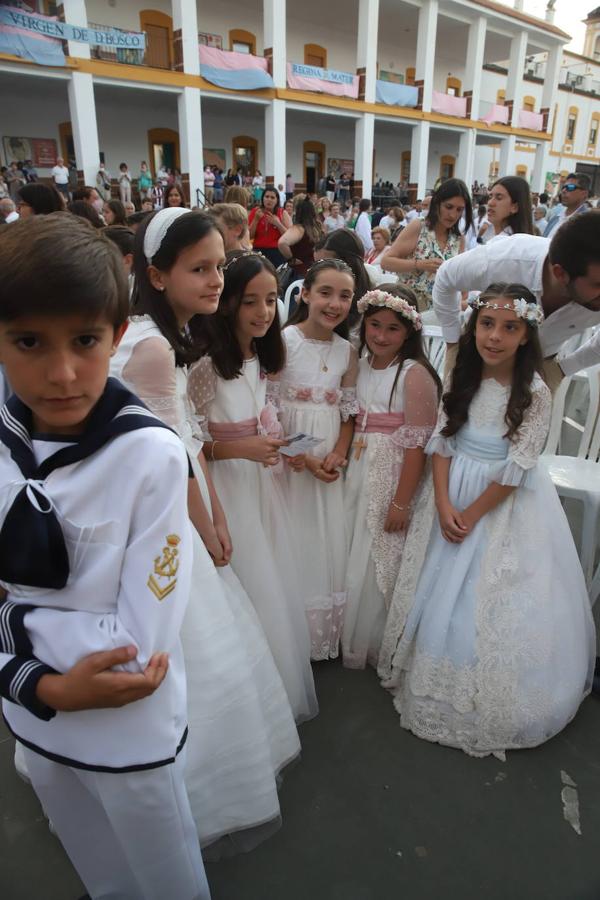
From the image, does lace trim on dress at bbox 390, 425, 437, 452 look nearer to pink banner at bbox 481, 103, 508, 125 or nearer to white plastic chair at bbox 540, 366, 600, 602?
white plastic chair at bbox 540, 366, 600, 602

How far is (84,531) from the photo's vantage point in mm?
866

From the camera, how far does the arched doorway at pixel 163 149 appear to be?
1566cm

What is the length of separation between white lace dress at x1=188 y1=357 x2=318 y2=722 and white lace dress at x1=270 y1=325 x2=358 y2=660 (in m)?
0.19

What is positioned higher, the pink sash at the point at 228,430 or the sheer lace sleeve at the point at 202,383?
the sheer lace sleeve at the point at 202,383

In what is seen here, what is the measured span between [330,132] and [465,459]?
809 inches

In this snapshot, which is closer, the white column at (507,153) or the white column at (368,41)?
the white column at (368,41)

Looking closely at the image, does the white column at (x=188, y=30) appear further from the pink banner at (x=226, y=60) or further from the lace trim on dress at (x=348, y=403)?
the lace trim on dress at (x=348, y=403)

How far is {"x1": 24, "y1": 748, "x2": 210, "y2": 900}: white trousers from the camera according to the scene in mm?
985

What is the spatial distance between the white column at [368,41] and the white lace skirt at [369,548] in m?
17.9

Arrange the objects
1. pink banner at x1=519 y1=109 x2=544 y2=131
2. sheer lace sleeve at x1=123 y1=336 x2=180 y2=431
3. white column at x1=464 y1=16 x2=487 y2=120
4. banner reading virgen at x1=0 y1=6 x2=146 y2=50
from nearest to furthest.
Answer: sheer lace sleeve at x1=123 y1=336 x2=180 y2=431, banner reading virgen at x1=0 y1=6 x2=146 y2=50, white column at x1=464 y1=16 x2=487 y2=120, pink banner at x1=519 y1=109 x2=544 y2=131

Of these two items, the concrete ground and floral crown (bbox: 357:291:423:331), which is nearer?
the concrete ground

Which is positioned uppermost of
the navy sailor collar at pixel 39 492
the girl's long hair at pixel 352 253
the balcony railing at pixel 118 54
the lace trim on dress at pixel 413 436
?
the balcony railing at pixel 118 54

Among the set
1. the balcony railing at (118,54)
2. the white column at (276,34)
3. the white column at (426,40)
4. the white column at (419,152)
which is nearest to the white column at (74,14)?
the balcony railing at (118,54)

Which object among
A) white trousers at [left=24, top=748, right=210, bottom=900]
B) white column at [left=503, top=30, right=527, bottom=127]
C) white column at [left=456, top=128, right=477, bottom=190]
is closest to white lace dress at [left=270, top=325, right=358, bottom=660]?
white trousers at [left=24, top=748, right=210, bottom=900]
